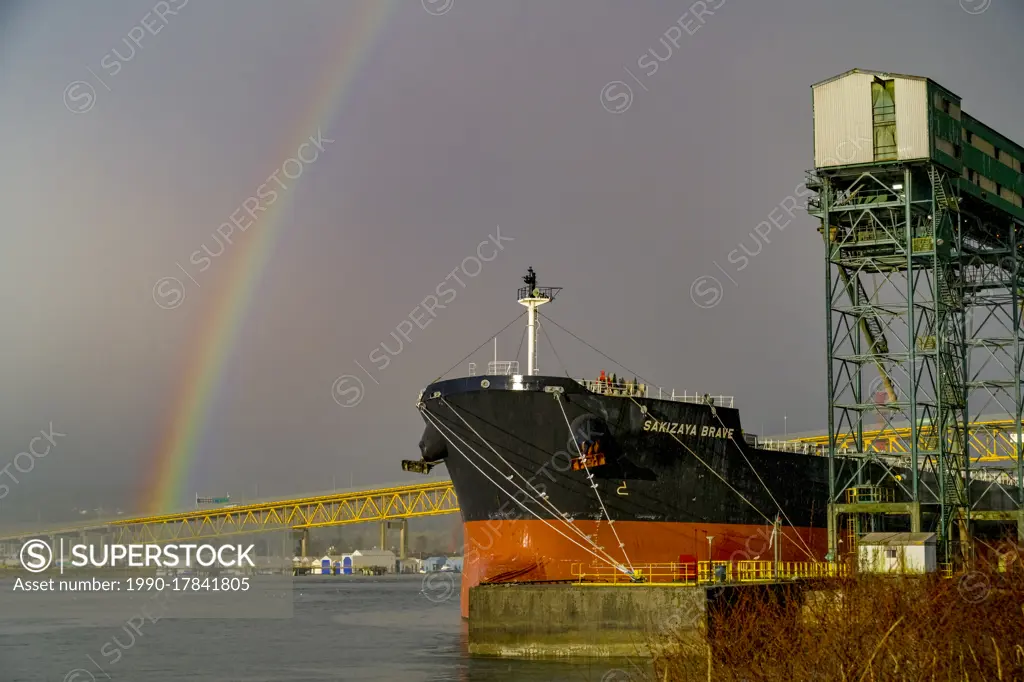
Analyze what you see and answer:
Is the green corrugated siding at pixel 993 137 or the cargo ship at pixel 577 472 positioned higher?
the green corrugated siding at pixel 993 137

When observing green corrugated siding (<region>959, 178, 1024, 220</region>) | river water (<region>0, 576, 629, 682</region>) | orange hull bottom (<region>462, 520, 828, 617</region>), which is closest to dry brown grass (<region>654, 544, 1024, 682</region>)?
river water (<region>0, 576, 629, 682</region>)

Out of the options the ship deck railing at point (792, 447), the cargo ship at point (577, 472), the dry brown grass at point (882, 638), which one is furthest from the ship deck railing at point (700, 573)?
the ship deck railing at point (792, 447)

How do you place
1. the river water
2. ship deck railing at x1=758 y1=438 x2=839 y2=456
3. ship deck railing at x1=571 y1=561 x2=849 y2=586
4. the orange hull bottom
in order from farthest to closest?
ship deck railing at x1=758 y1=438 x2=839 y2=456, the orange hull bottom, ship deck railing at x1=571 y1=561 x2=849 y2=586, the river water

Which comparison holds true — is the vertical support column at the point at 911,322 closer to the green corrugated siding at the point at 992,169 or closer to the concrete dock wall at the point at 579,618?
the green corrugated siding at the point at 992,169

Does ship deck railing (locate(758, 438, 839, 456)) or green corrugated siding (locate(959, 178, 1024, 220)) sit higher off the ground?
green corrugated siding (locate(959, 178, 1024, 220))

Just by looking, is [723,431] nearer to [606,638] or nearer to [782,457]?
[782,457]

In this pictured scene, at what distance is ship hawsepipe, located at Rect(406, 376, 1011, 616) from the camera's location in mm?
43344

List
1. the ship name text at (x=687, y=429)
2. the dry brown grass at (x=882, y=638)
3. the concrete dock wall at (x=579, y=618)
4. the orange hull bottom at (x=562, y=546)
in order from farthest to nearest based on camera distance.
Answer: the ship name text at (x=687, y=429)
the orange hull bottom at (x=562, y=546)
the concrete dock wall at (x=579, y=618)
the dry brown grass at (x=882, y=638)

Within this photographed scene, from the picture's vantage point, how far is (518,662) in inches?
1412

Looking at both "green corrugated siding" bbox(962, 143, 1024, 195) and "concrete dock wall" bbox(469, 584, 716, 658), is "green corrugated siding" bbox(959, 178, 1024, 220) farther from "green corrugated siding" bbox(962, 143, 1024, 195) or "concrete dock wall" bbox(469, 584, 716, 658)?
"concrete dock wall" bbox(469, 584, 716, 658)

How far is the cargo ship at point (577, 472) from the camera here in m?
43.3

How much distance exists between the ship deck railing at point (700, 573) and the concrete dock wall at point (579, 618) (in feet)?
6.08

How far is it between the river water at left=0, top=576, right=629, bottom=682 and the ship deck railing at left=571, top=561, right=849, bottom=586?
4.22 m

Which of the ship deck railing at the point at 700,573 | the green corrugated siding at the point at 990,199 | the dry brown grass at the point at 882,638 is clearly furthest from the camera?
the green corrugated siding at the point at 990,199
